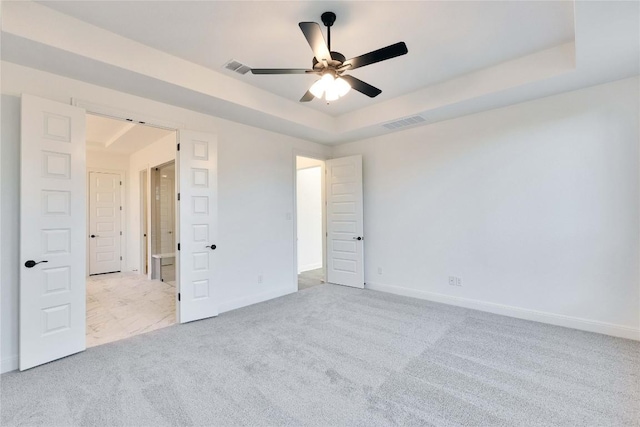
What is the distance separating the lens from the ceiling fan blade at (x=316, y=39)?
1864 millimetres

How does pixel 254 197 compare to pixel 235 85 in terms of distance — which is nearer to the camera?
pixel 235 85

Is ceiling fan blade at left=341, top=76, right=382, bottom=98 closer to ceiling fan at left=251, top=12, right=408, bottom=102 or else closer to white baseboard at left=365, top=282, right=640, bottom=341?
ceiling fan at left=251, top=12, right=408, bottom=102

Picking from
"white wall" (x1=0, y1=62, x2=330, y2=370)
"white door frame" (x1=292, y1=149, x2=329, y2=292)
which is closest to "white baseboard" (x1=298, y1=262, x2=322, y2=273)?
"white door frame" (x1=292, y1=149, x2=329, y2=292)

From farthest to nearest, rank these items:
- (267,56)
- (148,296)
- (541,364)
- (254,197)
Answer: (148,296)
(254,197)
(267,56)
(541,364)

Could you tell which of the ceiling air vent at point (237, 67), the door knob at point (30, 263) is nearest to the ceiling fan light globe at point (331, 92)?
the ceiling air vent at point (237, 67)

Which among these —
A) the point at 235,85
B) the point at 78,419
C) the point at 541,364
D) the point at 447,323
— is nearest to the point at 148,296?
the point at 78,419

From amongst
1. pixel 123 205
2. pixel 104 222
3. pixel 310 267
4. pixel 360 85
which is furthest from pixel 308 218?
pixel 360 85

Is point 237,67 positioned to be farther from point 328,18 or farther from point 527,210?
point 527,210

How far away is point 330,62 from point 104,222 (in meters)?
6.78

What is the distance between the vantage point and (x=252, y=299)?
4.36 metres

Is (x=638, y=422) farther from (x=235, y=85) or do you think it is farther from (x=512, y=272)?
(x=235, y=85)

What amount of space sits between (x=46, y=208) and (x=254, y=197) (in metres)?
2.37

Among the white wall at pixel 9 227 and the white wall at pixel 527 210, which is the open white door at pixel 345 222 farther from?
the white wall at pixel 9 227

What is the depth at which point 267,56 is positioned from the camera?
3.00 m
